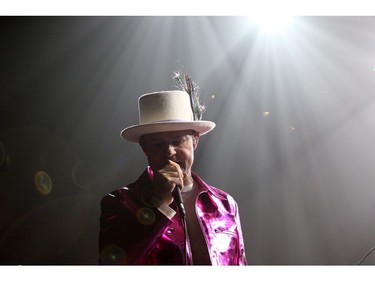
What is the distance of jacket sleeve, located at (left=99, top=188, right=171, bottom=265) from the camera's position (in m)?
2.11

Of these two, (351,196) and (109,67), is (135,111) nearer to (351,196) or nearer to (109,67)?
(109,67)

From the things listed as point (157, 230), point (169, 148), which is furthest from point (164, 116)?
point (157, 230)

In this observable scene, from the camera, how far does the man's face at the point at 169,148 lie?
223cm

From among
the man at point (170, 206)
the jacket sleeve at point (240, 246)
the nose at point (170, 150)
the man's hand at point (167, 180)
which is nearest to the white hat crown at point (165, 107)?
the man at point (170, 206)

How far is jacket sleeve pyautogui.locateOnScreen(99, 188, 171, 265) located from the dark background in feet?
0.25

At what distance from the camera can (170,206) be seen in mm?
2139

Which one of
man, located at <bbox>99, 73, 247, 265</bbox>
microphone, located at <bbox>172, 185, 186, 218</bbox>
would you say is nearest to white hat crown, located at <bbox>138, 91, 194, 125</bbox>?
man, located at <bbox>99, 73, 247, 265</bbox>

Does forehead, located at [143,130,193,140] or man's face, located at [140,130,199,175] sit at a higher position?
forehead, located at [143,130,193,140]

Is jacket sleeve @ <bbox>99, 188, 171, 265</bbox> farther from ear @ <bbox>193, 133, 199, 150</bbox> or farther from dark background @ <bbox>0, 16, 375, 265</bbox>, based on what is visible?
ear @ <bbox>193, 133, 199, 150</bbox>

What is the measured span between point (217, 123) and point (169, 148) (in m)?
0.33

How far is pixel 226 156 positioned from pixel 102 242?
82cm

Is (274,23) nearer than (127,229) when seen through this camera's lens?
No

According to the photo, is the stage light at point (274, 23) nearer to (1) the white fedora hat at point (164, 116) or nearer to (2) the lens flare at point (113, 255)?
(1) the white fedora hat at point (164, 116)

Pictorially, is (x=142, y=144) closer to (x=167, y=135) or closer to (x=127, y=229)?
(x=167, y=135)
